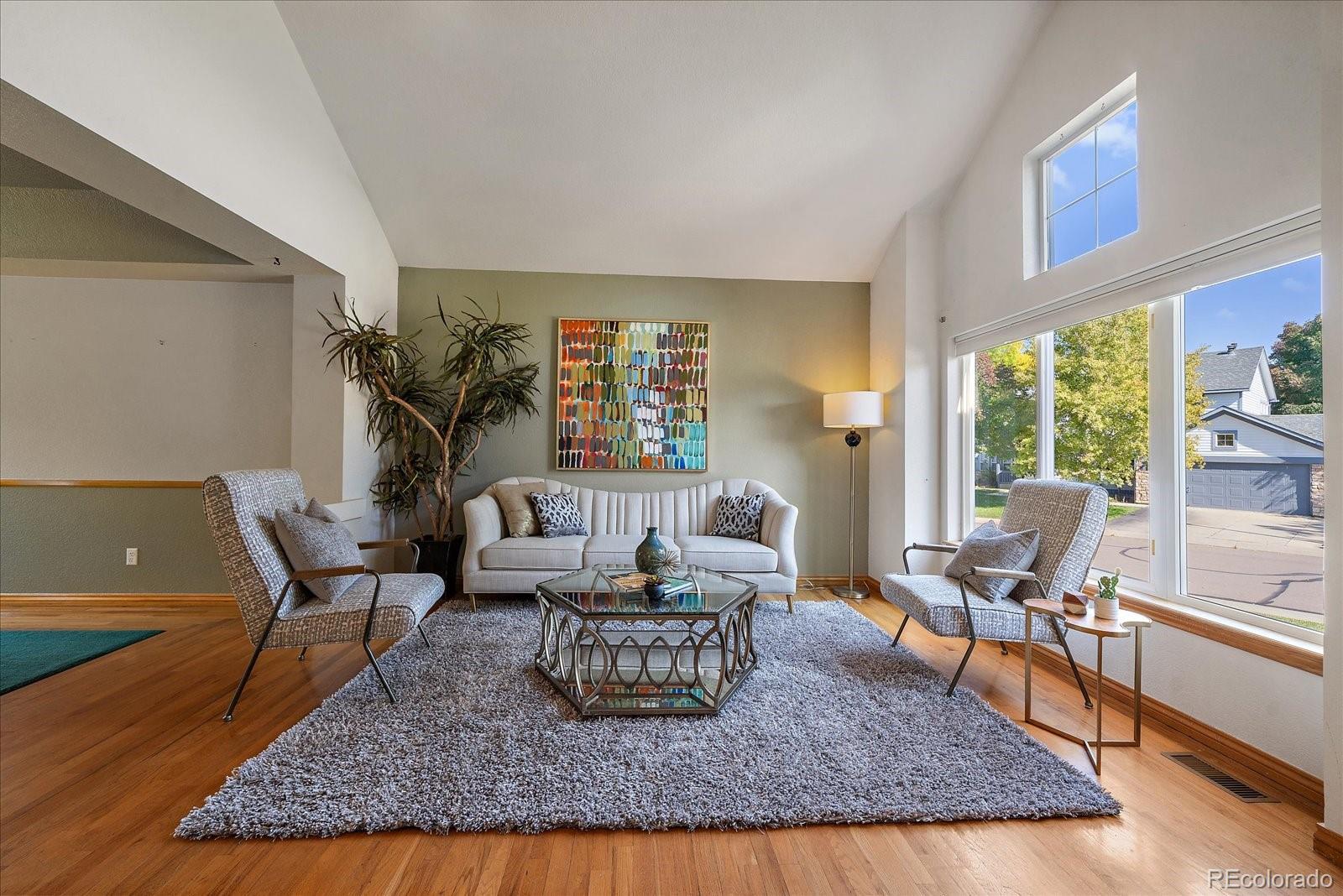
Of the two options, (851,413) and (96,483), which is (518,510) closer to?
(851,413)

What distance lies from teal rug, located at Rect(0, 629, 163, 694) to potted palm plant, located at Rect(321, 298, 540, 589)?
162 cm

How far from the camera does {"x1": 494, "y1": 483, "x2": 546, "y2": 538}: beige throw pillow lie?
4.38m

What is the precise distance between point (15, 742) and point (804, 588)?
14.9 ft

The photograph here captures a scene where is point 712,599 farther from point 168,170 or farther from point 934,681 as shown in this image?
point 168,170

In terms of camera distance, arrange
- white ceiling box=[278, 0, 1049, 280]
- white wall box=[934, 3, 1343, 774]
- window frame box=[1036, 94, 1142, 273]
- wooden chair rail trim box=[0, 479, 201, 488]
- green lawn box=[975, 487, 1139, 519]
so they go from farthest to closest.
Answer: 1. wooden chair rail trim box=[0, 479, 201, 488]
2. green lawn box=[975, 487, 1139, 519]
3. white ceiling box=[278, 0, 1049, 280]
4. window frame box=[1036, 94, 1142, 273]
5. white wall box=[934, 3, 1343, 774]

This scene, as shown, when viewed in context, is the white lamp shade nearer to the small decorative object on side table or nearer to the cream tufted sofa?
the cream tufted sofa

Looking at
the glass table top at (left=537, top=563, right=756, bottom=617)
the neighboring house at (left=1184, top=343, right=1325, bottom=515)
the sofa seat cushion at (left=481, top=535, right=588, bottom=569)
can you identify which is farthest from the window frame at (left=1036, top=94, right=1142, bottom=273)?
the sofa seat cushion at (left=481, top=535, right=588, bottom=569)

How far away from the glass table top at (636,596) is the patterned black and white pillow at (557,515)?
1183 millimetres

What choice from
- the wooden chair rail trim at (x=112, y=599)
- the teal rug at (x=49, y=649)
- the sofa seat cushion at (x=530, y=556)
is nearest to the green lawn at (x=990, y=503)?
the sofa seat cushion at (x=530, y=556)

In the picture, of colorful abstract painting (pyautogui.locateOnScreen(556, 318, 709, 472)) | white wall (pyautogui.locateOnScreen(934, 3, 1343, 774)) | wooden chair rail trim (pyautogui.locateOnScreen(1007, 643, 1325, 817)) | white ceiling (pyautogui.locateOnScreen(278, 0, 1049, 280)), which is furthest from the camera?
colorful abstract painting (pyautogui.locateOnScreen(556, 318, 709, 472))

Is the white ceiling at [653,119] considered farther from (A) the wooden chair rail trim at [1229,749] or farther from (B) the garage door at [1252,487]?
(A) the wooden chair rail trim at [1229,749]

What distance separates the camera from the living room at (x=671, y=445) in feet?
5.89

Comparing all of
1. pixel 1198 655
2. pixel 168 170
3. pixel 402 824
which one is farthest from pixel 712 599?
pixel 168 170

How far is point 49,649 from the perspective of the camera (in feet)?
10.8
